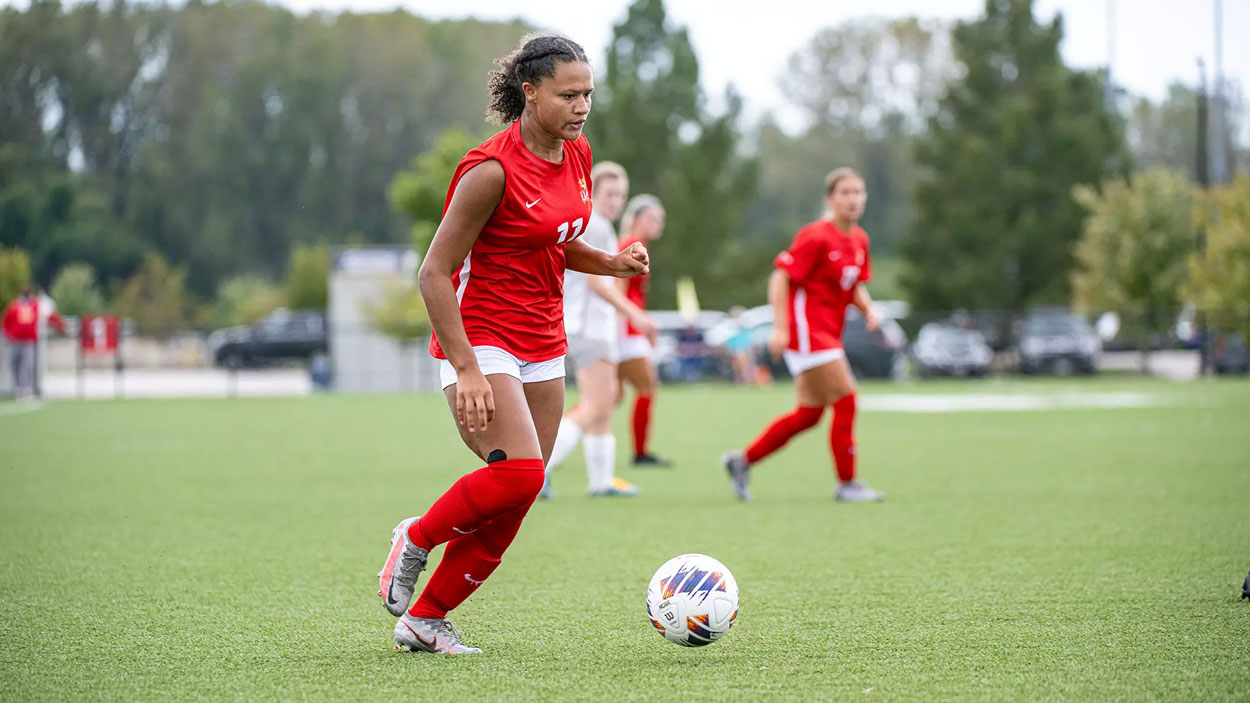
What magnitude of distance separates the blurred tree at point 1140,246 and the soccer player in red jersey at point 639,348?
25.4 metres

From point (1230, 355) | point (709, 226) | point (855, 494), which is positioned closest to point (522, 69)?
point (855, 494)

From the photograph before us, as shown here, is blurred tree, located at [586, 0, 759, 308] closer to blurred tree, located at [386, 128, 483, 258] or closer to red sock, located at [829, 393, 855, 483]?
blurred tree, located at [386, 128, 483, 258]

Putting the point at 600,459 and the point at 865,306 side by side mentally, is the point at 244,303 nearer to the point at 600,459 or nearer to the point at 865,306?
the point at 600,459

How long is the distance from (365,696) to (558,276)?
1.56m

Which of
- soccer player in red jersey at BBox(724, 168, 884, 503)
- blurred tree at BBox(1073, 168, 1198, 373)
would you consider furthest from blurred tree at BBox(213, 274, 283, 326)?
soccer player in red jersey at BBox(724, 168, 884, 503)

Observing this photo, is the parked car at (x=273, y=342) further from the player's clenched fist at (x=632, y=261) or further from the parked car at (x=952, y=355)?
the player's clenched fist at (x=632, y=261)

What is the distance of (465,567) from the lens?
4.43 meters

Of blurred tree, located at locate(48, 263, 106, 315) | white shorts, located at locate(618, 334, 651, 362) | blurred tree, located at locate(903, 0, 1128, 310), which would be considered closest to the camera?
Answer: white shorts, located at locate(618, 334, 651, 362)

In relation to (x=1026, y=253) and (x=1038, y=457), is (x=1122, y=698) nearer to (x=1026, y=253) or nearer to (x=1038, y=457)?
(x=1038, y=457)

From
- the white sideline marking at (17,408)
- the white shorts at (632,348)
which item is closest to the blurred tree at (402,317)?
the white sideline marking at (17,408)

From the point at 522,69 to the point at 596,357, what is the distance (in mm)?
5172

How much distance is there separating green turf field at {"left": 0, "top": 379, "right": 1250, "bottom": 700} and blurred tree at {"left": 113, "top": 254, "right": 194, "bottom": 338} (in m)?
43.9

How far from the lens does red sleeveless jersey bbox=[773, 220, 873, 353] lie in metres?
8.82

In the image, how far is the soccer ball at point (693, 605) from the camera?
4406 millimetres
